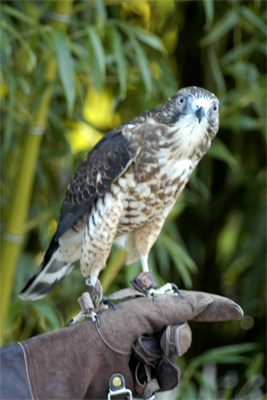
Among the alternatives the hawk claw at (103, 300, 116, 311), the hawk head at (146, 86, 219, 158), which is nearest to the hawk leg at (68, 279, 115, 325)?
the hawk claw at (103, 300, 116, 311)

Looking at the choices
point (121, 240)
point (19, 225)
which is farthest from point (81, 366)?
point (19, 225)

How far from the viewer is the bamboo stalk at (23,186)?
91.2 inches

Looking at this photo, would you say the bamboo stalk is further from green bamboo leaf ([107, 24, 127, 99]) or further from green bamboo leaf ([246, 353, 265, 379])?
green bamboo leaf ([246, 353, 265, 379])

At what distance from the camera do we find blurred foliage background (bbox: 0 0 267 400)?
7.59 ft

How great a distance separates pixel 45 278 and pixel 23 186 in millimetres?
513

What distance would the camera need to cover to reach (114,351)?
1.60m

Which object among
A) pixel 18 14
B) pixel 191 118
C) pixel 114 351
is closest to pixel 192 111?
pixel 191 118

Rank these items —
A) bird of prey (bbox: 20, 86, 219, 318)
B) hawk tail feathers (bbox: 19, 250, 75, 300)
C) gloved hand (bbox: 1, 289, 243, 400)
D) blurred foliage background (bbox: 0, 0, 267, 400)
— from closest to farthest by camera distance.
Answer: gloved hand (bbox: 1, 289, 243, 400) → bird of prey (bbox: 20, 86, 219, 318) → hawk tail feathers (bbox: 19, 250, 75, 300) → blurred foliage background (bbox: 0, 0, 267, 400)

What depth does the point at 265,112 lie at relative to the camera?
2.72 metres

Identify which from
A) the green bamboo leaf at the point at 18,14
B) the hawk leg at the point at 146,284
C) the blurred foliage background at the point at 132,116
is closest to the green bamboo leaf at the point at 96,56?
the blurred foliage background at the point at 132,116

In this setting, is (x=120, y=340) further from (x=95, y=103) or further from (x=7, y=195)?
(x=95, y=103)

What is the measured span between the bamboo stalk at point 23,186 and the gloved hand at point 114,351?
810mm

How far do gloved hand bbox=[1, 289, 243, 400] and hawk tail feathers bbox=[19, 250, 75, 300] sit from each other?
338mm

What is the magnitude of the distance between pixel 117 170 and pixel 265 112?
47.0 inches
